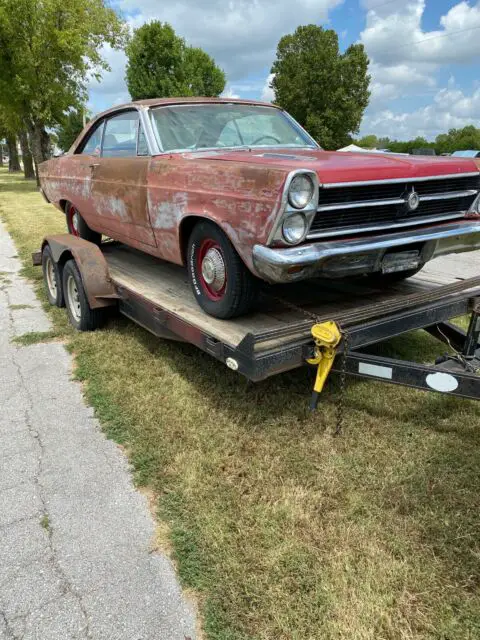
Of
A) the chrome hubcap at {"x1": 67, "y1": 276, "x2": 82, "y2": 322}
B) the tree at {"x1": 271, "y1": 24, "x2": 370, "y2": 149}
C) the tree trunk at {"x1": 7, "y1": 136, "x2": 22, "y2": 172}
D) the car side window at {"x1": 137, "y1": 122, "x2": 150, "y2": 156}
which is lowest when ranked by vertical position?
the tree trunk at {"x1": 7, "y1": 136, "x2": 22, "y2": 172}

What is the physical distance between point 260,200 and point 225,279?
2.22 feet

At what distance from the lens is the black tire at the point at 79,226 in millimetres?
6121

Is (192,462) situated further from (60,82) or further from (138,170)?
(60,82)

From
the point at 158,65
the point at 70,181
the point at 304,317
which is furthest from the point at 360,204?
the point at 158,65

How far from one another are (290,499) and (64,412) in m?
1.81

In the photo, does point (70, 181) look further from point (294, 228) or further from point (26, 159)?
point (26, 159)

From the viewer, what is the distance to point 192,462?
2.92 meters

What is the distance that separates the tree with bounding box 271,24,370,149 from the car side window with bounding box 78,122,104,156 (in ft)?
108

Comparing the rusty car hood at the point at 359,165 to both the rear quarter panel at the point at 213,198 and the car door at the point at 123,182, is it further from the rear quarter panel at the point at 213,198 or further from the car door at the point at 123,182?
the car door at the point at 123,182

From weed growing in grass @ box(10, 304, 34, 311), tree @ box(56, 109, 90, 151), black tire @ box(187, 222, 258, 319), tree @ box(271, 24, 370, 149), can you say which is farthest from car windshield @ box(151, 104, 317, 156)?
tree @ box(56, 109, 90, 151)

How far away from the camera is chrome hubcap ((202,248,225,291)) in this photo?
3406mm

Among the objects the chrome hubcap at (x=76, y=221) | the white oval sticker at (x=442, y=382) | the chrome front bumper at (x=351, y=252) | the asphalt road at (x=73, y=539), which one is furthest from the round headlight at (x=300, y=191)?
the chrome hubcap at (x=76, y=221)

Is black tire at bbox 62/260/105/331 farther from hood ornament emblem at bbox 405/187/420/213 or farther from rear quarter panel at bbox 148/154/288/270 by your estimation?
hood ornament emblem at bbox 405/187/420/213

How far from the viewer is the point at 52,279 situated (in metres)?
5.86
